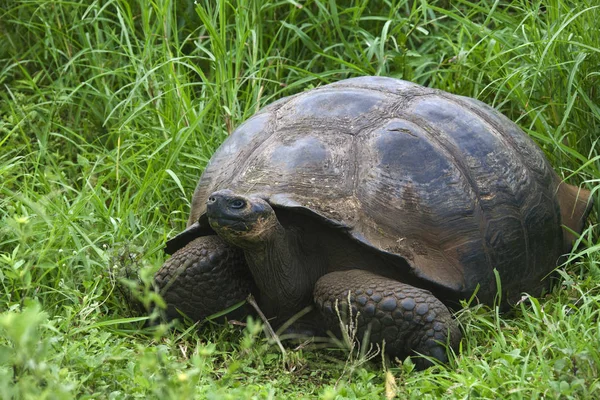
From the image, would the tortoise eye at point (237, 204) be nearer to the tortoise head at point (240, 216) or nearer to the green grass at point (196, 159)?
the tortoise head at point (240, 216)

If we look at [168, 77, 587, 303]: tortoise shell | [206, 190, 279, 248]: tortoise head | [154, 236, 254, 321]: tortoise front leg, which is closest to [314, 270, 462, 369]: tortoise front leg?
[168, 77, 587, 303]: tortoise shell

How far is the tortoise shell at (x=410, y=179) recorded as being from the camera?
3445 mm

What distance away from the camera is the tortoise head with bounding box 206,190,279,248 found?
325 cm

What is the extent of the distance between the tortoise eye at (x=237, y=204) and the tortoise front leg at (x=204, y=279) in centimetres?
40

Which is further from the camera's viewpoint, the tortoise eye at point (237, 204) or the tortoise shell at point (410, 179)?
the tortoise shell at point (410, 179)

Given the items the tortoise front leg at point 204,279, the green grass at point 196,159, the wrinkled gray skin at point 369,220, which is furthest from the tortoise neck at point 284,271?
the green grass at point 196,159

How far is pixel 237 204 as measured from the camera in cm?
326

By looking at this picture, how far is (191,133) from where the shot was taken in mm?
4633

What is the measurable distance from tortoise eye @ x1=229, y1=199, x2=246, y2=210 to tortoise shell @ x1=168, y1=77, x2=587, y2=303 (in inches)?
6.9

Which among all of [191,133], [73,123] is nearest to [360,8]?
[191,133]

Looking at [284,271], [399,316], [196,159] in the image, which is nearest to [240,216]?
[284,271]

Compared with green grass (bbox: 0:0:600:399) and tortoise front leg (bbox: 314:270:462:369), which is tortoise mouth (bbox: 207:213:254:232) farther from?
tortoise front leg (bbox: 314:270:462:369)

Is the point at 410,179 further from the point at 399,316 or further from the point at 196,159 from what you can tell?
the point at 196,159

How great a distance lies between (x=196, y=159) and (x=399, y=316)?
1.76m
